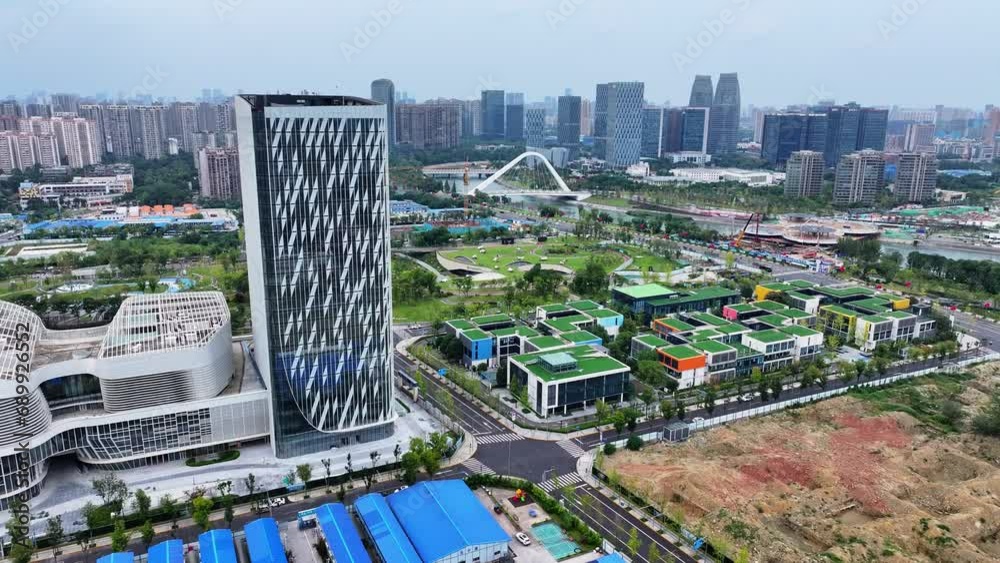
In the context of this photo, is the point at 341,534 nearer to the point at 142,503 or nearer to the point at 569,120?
the point at 142,503

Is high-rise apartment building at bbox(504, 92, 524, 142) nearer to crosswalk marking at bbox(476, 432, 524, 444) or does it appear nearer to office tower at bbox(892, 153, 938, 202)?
office tower at bbox(892, 153, 938, 202)

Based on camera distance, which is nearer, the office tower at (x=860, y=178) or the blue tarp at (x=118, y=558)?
the blue tarp at (x=118, y=558)

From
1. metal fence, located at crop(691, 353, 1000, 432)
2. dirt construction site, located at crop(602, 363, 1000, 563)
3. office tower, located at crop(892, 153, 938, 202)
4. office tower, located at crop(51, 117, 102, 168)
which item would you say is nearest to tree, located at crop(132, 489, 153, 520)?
dirt construction site, located at crop(602, 363, 1000, 563)

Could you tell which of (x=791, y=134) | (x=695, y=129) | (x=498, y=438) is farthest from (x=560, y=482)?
(x=695, y=129)

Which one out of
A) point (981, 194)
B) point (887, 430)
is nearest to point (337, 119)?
point (887, 430)

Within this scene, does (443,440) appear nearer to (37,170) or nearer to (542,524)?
(542,524)

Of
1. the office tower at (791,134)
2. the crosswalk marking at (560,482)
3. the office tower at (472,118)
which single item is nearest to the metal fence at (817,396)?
the crosswalk marking at (560,482)

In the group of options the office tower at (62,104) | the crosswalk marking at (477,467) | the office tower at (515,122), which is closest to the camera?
the crosswalk marking at (477,467)

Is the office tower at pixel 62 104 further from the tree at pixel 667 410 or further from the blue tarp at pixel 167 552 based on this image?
the tree at pixel 667 410
